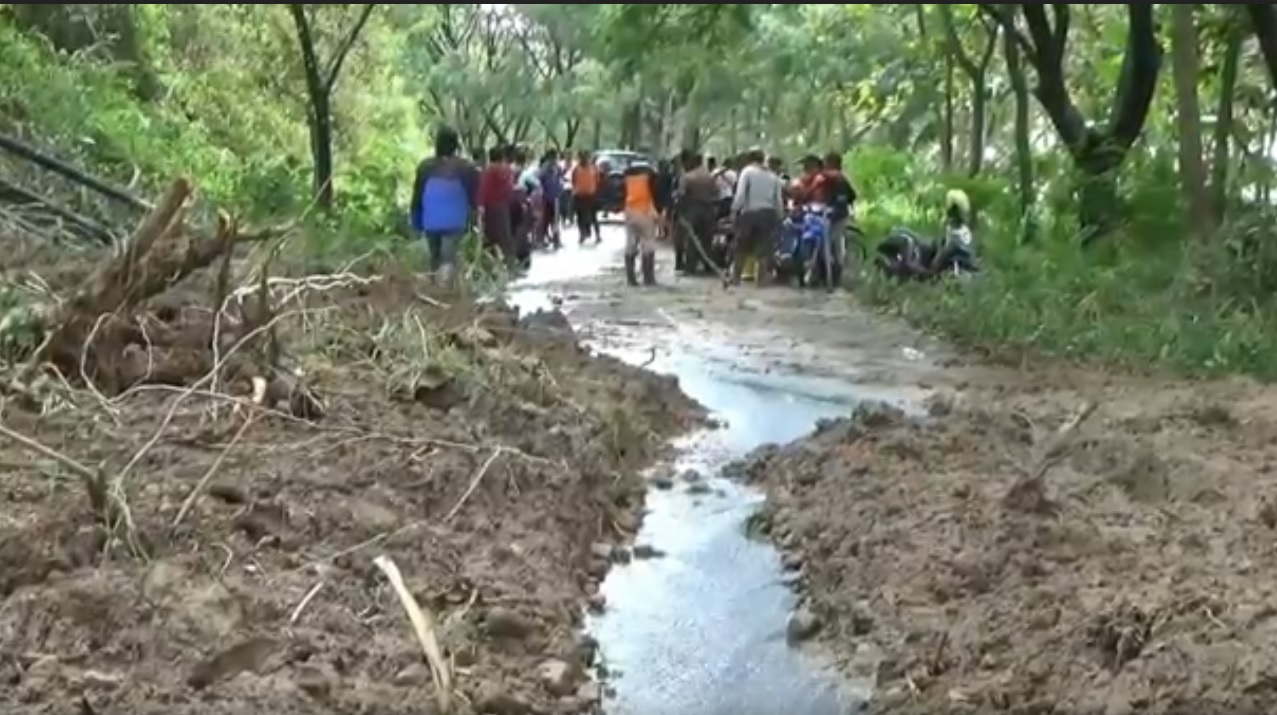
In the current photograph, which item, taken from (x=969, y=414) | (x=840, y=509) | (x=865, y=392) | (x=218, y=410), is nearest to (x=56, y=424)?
(x=218, y=410)

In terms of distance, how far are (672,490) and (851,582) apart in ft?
7.24

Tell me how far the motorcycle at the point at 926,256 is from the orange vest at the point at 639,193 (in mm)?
2501

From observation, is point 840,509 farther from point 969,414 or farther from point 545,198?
point 545,198

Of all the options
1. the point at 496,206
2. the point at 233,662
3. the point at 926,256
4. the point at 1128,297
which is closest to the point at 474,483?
the point at 233,662

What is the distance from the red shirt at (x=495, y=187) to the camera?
17344mm

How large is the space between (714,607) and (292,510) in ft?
5.76

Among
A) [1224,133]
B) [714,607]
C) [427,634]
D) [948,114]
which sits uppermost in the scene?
[948,114]

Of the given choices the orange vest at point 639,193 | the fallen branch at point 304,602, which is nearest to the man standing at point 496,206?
the orange vest at point 639,193

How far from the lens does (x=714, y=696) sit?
238 inches

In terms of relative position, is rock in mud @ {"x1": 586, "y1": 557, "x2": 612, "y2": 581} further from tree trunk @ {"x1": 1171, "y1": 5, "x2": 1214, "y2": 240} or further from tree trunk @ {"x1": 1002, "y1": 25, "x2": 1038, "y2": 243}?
tree trunk @ {"x1": 1002, "y1": 25, "x2": 1038, "y2": 243}

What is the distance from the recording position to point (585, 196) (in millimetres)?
27703

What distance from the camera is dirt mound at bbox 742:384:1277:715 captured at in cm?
533

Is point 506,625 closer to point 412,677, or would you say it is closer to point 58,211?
point 412,677

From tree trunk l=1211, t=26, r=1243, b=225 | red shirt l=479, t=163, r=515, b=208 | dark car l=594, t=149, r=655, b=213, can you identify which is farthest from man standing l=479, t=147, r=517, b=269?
dark car l=594, t=149, r=655, b=213
